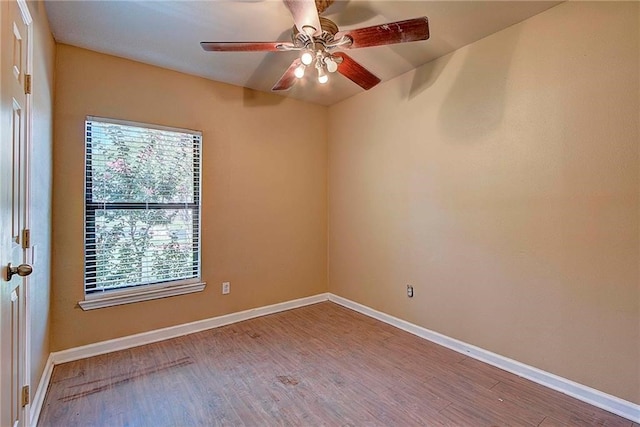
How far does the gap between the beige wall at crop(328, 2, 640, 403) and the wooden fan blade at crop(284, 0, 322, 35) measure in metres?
1.59

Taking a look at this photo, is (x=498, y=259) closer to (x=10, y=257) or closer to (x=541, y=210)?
(x=541, y=210)

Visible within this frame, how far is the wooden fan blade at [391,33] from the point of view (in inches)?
65.1

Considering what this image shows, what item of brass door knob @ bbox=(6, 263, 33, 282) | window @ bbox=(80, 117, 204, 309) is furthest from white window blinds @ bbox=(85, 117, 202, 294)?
brass door knob @ bbox=(6, 263, 33, 282)

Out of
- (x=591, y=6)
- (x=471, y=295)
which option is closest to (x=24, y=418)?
(x=471, y=295)

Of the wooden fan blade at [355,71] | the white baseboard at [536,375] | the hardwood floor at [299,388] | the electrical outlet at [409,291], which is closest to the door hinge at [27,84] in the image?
the wooden fan blade at [355,71]

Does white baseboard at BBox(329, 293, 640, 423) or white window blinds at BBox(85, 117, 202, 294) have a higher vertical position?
white window blinds at BBox(85, 117, 202, 294)

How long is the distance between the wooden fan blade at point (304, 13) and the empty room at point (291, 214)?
0.05ft

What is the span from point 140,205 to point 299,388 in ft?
6.88

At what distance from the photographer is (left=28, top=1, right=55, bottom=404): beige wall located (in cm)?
188

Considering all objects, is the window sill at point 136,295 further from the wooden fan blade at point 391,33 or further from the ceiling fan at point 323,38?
the wooden fan blade at point 391,33

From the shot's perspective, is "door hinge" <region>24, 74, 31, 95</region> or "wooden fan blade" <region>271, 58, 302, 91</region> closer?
"door hinge" <region>24, 74, 31, 95</region>

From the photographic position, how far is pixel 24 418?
1.61 m

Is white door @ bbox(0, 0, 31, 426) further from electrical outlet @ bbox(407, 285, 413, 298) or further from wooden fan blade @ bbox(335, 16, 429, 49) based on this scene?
electrical outlet @ bbox(407, 285, 413, 298)

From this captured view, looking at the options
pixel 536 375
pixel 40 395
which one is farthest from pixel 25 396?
pixel 536 375
